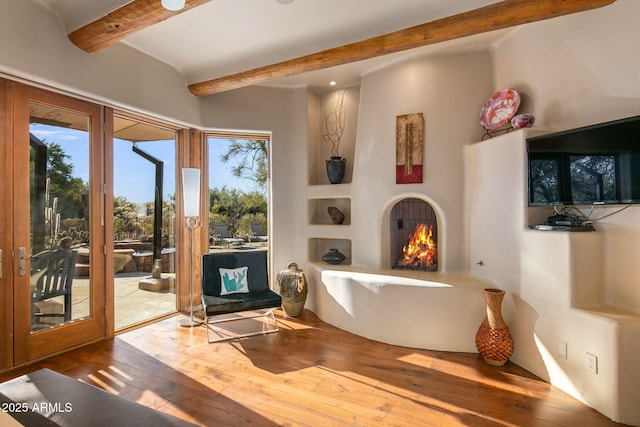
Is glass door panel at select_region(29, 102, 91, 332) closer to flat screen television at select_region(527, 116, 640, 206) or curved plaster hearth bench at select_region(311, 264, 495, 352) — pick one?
curved plaster hearth bench at select_region(311, 264, 495, 352)

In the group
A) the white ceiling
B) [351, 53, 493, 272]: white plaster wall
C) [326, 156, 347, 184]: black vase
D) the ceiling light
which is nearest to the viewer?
the ceiling light

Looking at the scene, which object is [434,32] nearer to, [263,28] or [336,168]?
[263,28]

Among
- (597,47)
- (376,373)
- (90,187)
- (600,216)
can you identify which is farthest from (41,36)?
(600,216)

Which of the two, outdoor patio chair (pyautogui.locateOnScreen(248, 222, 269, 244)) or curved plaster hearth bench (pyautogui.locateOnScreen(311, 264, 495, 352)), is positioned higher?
outdoor patio chair (pyautogui.locateOnScreen(248, 222, 269, 244))

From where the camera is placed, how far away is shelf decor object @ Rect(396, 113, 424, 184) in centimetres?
361

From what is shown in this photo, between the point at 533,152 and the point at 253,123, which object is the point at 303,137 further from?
the point at 533,152

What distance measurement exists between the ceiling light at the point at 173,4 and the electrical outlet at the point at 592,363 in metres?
3.69

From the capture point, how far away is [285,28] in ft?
9.82

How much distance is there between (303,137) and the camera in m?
4.48

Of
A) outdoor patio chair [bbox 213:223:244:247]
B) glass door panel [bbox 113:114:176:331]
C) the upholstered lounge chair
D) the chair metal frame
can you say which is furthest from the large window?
the chair metal frame

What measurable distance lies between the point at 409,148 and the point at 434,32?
1216 mm

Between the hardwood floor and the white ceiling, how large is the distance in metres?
2.90

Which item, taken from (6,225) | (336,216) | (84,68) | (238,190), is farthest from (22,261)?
(336,216)

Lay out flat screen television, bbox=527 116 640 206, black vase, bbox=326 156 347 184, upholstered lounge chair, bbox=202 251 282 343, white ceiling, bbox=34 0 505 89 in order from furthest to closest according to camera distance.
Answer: black vase, bbox=326 156 347 184, upholstered lounge chair, bbox=202 251 282 343, white ceiling, bbox=34 0 505 89, flat screen television, bbox=527 116 640 206
